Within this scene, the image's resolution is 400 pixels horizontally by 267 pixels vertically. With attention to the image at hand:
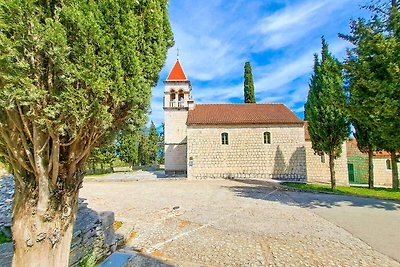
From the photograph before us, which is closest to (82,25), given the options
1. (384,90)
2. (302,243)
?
(302,243)

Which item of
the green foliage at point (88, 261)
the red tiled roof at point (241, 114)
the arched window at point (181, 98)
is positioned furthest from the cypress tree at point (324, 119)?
the arched window at point (181, 98)

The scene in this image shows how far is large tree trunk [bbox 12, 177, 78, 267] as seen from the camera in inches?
104

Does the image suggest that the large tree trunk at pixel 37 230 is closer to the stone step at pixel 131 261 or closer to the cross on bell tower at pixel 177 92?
the stone step at pixel 131 261

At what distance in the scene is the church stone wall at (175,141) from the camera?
2617cm

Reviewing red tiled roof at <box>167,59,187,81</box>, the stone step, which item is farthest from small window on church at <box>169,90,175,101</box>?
the stone step

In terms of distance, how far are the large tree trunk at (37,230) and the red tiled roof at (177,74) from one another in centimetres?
2574

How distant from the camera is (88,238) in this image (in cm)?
449

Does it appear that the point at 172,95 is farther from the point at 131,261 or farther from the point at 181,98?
the point at 131,261

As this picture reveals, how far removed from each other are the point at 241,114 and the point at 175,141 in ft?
28.9

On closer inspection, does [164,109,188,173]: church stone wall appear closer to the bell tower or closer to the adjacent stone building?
the bell tower

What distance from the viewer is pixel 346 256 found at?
15.4 feet

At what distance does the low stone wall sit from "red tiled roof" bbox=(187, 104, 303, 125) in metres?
17.2

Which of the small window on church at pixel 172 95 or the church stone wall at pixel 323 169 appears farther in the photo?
the small window on church at pixel 172 95

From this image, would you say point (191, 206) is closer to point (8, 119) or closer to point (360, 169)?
point (8, 119)
